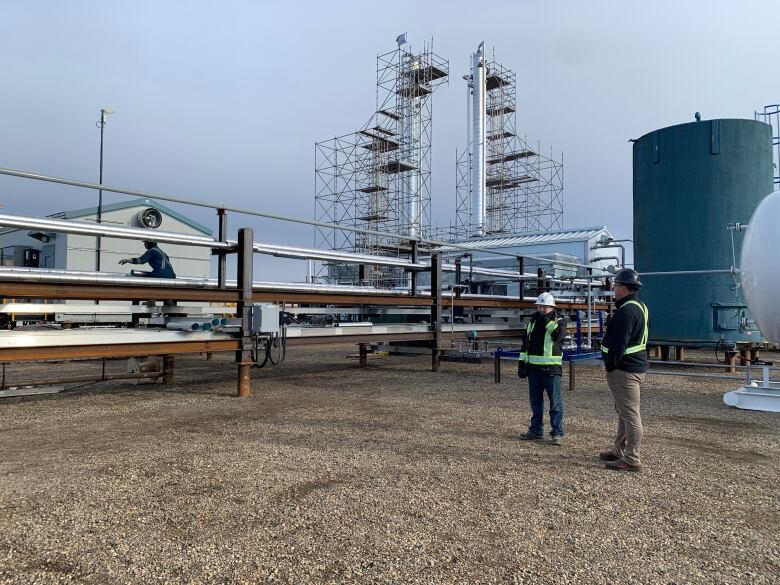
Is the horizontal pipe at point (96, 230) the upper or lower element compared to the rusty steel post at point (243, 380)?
upper

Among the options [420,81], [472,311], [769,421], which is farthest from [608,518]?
[420,81]

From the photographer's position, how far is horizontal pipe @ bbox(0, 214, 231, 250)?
566 cm

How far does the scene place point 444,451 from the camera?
4.95 m

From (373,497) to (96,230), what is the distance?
Result: 4465mm

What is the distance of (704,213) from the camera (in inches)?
457

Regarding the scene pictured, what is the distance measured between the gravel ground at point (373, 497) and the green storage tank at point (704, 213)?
5181 millimetres

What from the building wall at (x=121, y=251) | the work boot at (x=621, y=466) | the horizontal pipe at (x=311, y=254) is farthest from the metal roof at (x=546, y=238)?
the work boot at (x=621, y=466)

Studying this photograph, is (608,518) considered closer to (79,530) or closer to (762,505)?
(762,505)

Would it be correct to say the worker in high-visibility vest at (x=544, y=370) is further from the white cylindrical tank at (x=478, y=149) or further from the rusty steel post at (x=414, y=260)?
the white cylindrical tank at (x=478, y=149)

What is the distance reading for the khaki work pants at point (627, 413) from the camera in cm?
448

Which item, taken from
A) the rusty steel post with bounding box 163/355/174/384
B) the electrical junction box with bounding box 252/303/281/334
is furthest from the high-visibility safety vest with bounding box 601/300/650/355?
the rusty steel post with bounding box 163/355/174/384

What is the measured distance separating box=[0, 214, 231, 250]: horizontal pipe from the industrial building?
11.7 meters

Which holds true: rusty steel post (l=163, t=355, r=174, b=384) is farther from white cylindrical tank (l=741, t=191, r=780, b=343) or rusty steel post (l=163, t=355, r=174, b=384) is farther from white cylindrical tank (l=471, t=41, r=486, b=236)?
white cylindrical tank (l=471, t=41, r=486, b=236)

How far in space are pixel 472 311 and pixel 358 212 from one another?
69.8 ft
